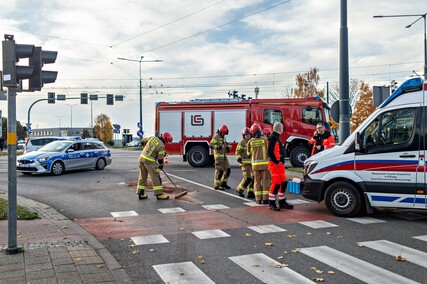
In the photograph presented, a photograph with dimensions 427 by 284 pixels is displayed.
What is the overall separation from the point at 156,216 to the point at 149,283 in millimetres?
3971

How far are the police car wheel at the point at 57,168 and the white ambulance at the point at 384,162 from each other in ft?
37.5

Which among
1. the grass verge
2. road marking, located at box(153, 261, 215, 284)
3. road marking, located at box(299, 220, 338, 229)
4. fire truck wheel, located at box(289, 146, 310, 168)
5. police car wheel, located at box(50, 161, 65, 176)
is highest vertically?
fire truck wheel, located at box(289, 146, 310, 168)

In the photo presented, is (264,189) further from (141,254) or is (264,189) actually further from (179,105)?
(179,105)

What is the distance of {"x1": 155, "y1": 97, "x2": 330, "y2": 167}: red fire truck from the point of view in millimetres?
18906

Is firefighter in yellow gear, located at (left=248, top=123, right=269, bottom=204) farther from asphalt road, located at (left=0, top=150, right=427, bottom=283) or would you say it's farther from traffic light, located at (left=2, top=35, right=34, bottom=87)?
traffic light, located at (left=2, top=35, right=34, bottom=87)

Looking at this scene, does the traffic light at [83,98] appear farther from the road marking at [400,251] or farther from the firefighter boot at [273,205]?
the road marking at [400,251]

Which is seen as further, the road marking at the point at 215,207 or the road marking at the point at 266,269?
the road marking at the point at 215,207

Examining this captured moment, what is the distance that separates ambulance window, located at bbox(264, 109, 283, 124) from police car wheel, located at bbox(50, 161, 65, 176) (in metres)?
8.95

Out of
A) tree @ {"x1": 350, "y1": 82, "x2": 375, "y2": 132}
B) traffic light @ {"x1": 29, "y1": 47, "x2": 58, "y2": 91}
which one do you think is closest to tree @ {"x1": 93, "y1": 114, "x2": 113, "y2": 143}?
tree @ {"x1": 350, "y1": 82, "x2": 375, "y2": 132}

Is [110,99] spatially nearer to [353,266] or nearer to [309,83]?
Result: [309,83]

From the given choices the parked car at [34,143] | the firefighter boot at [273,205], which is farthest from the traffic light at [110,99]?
the firefighter boot at [273,205]

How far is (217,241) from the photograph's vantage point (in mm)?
6594

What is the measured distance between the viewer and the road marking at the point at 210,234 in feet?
22.5

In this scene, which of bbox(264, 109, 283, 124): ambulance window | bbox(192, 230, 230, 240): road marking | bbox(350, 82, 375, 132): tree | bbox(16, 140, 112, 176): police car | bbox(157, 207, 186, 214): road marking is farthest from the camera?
bbox(350, 82, 375, 132): tree
